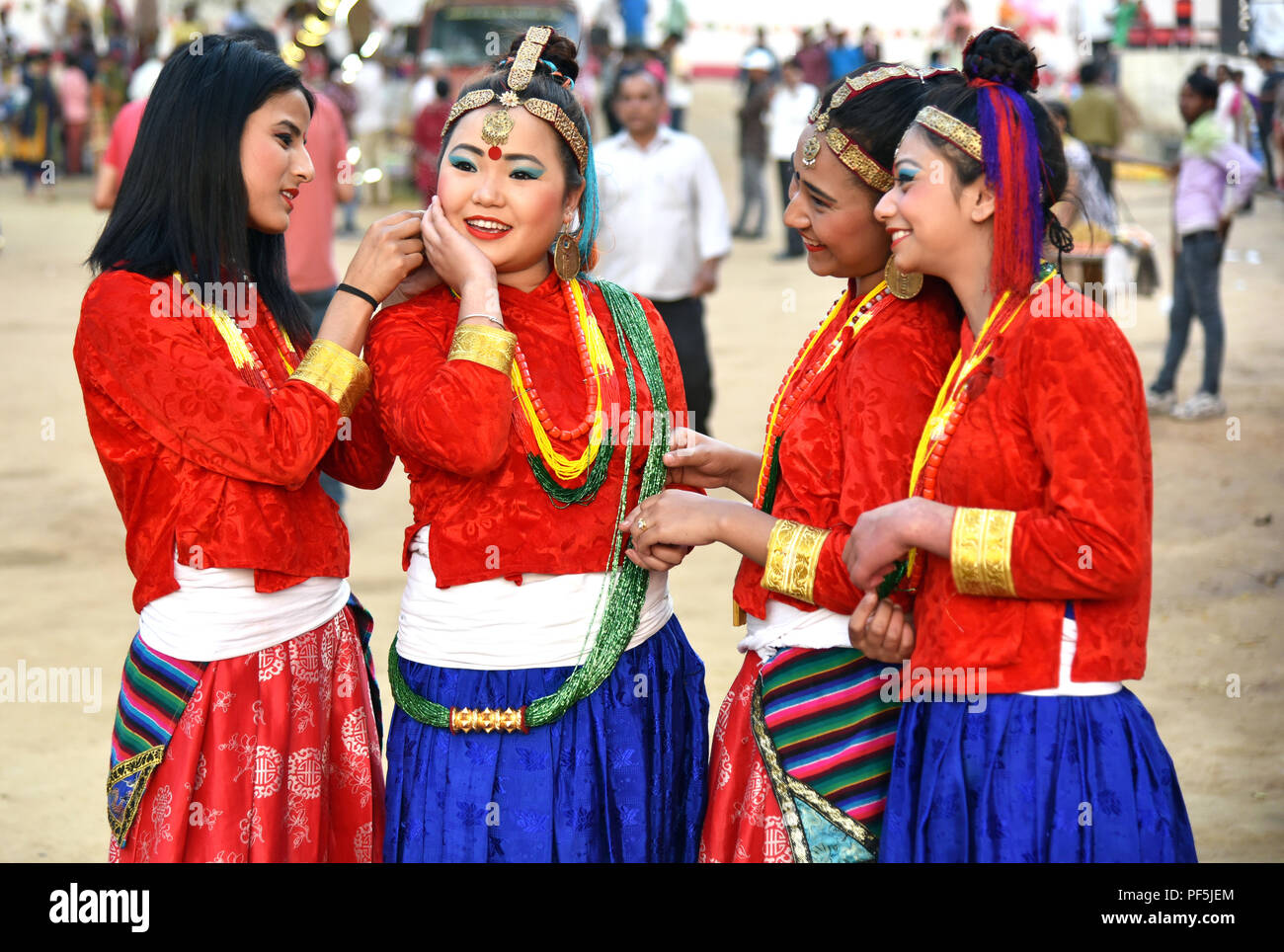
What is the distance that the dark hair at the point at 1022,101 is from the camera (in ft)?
7.41

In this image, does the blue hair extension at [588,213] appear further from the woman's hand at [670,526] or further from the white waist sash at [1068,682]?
the white waist sash at [1068,682]

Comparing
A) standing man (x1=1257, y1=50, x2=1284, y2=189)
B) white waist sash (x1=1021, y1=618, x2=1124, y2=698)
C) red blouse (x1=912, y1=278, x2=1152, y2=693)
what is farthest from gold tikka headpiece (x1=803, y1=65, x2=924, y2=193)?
standing man (x1=1257, y1=50, x2=1284, y2=189)

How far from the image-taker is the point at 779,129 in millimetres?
16125

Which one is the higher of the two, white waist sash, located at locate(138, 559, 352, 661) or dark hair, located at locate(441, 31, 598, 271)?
dark hair, located at locate(441, 31, 598, 271)

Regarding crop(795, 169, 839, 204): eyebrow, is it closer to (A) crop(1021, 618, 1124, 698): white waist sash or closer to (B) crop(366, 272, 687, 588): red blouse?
(B) crop(366, 272, 687, 588): red blouse

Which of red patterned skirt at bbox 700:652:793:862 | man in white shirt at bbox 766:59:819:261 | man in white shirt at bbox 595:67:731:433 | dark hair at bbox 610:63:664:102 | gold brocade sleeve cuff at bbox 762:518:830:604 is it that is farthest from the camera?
man in white shirt at bbox 766:59:819:261

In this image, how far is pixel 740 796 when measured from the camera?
2.55 m

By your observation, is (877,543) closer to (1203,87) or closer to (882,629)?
(882,629)

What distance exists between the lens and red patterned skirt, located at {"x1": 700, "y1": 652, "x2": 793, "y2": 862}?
8.03 ft

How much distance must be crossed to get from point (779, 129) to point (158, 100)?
14114 mm

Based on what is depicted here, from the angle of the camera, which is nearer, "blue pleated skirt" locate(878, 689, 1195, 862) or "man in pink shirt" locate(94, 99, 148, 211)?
"blue pleated skirt" locate(878, 689, 1195, 862)

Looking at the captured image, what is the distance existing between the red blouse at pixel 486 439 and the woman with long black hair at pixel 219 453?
4.6 inches

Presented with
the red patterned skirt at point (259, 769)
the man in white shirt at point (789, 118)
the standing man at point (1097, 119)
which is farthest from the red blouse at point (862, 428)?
the man in white shirt at point (789, 118)

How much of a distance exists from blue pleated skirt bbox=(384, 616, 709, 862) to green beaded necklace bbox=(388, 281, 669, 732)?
0.09 ft
